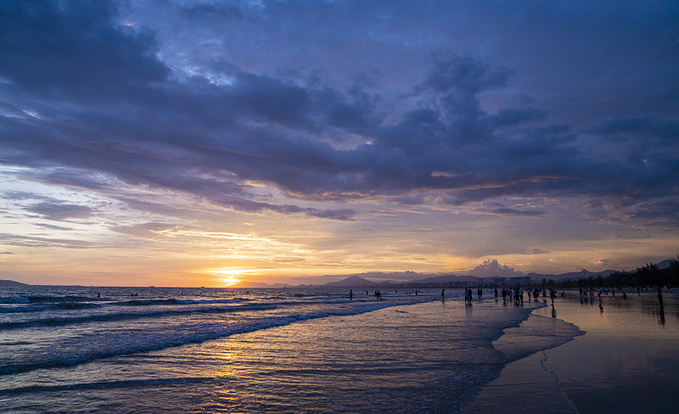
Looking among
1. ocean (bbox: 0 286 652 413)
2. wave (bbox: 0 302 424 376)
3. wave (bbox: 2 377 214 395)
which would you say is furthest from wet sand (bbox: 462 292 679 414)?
wave (bbox: 0 302 424 376)

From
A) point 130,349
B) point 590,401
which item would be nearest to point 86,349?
point 130,349

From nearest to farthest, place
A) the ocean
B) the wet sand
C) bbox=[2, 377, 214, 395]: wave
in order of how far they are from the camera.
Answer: the wet sand → the ocean → bbox=[2, 377, 214, 395]: wave

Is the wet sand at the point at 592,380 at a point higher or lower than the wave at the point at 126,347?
higher

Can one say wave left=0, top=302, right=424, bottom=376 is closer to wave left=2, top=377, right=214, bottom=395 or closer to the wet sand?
wave left=2, top=377, right=214, bottom=395

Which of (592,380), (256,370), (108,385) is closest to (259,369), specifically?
(256,370)

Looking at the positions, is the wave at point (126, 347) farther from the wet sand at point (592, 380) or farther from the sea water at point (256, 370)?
the wet sand at point (592, 380)

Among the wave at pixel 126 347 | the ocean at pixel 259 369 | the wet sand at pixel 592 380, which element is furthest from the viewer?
the wave at pixel 126 347

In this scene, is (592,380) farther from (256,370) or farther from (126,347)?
(126,347)

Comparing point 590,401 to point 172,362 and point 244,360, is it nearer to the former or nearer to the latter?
point 244,360

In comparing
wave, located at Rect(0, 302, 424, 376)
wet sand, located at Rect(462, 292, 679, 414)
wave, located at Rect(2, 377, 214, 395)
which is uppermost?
wet sand, located at Rect(462, 292, 679, 414)

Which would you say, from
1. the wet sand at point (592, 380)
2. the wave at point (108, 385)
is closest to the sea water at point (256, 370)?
the wave at point (108, 385)

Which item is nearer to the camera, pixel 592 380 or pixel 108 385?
pixel 592 380

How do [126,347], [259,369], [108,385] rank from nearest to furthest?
[108,385] → [259,369] → [126,347]

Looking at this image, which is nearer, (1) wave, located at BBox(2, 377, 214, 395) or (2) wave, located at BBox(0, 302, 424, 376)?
(1) wave, located at BBox(2, 377, 214, 395)
